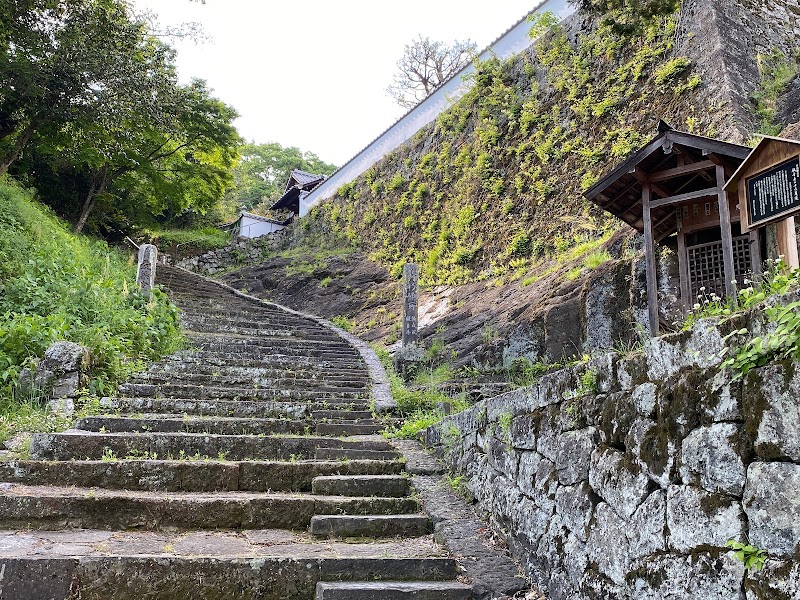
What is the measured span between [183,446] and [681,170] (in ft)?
19.6

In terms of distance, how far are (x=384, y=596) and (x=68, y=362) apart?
14.5 feet

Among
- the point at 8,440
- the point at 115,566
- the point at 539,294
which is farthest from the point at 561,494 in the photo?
the point at 539,294

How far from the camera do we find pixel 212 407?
21.3 feet

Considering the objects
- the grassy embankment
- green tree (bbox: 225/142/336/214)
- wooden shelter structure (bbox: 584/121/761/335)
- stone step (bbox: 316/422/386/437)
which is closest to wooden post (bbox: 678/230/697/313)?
wooden shelter structure (bbox: 584/121/761/335)

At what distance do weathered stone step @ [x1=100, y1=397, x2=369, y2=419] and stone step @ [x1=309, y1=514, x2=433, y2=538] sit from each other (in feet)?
8.60

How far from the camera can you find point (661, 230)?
25.7 ft

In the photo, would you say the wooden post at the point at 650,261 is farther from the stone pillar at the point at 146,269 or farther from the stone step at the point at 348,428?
the stone pillar at the point at 146,269

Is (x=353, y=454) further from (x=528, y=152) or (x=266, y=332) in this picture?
(x=528, y=152)

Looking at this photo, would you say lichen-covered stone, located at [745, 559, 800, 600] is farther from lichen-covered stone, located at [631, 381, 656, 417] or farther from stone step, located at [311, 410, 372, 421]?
stone step, located at [311, 410, 372, 421]

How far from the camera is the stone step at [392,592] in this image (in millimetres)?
3133

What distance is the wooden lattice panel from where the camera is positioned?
7.24 metres

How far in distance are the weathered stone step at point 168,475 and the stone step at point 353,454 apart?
0.52 m

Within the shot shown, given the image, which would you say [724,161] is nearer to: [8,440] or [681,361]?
[681,361]

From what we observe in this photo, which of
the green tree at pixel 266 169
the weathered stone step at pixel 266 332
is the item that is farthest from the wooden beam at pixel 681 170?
the green tree at pixel 266 169
